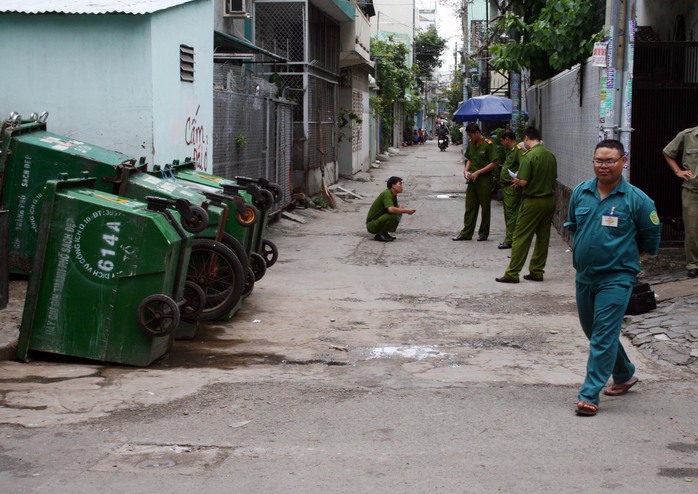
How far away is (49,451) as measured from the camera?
5020mm

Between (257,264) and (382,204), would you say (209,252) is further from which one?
(382,204)

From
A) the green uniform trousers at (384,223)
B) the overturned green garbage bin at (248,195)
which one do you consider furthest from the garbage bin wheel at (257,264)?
the green uniform trousers at (384,223)

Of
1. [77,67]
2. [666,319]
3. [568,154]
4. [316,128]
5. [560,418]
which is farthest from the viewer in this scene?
[316,128]

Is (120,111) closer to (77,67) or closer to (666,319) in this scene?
(77,67)

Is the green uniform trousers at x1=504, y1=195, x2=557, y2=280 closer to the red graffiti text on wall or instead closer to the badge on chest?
the red graffiti text on wall

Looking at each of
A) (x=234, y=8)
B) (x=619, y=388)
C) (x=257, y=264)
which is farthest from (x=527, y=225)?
(x=234, y=8)

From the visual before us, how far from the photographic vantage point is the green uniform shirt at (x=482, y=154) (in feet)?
→ 49.5

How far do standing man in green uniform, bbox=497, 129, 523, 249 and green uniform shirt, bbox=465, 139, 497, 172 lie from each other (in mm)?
1061

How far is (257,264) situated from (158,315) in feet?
9.71

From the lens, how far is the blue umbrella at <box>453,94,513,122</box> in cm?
2258

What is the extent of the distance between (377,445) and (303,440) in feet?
1.38

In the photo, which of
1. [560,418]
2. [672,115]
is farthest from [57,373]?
[672,115]

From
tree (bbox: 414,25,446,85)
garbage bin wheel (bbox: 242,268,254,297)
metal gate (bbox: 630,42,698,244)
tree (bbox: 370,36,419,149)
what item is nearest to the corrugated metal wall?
metal gate (bbox: 630,42,698,244)

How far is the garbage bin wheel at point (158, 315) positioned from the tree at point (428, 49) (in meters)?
67.6
